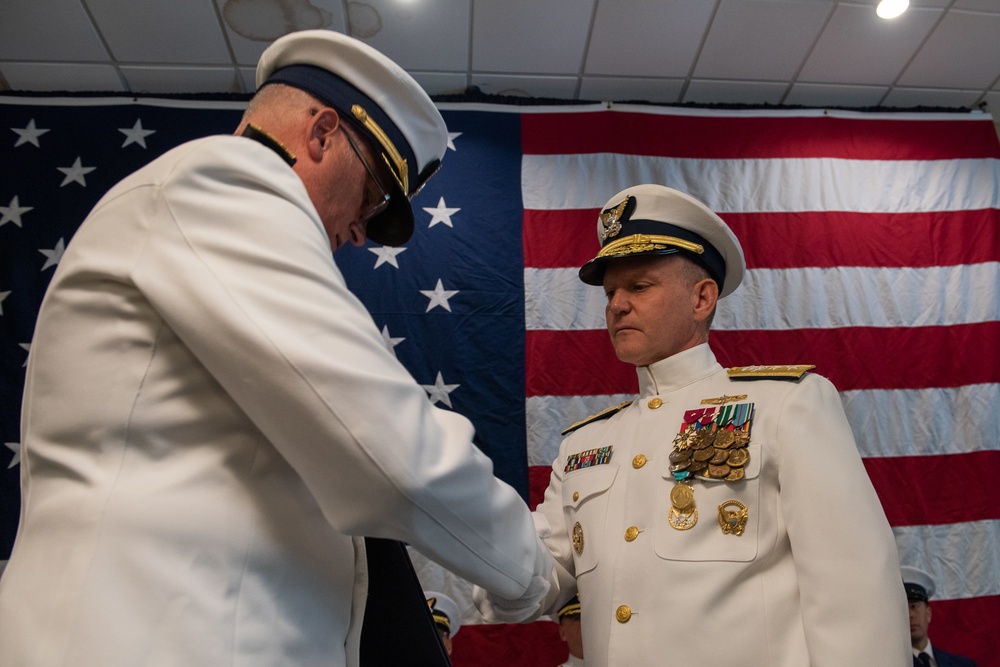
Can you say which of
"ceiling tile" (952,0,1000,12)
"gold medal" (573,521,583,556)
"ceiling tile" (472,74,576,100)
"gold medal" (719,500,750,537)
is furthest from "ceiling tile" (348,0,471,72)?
"gold medal" (719,500,750,537)

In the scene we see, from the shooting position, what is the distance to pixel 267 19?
10.0ft

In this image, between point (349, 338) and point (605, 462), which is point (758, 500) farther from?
point (349, 338)

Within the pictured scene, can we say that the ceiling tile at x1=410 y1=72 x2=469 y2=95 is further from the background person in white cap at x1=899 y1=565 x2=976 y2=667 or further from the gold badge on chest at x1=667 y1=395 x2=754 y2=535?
the background person in white cap at x1=899 y1=565 x2=976 y2=667

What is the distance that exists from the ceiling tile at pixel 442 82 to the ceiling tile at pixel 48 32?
1.35 m

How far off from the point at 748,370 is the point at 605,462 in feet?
1.21

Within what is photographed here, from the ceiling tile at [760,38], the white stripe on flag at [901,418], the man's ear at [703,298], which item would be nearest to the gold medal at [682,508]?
the man's ear at [703,298]

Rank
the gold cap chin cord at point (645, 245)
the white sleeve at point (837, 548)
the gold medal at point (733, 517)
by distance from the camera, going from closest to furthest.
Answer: the white sleeve at point (837, 548), the gold medal at point (733, 517), the gold cap chin cord at point (645, 245)

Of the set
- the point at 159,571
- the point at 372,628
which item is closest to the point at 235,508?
the point at 159,571

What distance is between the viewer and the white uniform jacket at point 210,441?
2.25 feet

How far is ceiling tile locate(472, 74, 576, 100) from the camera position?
340cm

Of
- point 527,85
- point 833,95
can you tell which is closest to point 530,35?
point 527,85

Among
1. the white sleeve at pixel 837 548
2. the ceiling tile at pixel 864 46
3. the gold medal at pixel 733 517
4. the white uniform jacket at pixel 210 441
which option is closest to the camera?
the white uniform jacket at pixel 210 441

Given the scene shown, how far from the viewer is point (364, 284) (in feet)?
10.0

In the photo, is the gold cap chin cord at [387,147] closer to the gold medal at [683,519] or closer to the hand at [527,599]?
the hand at [527,599]
